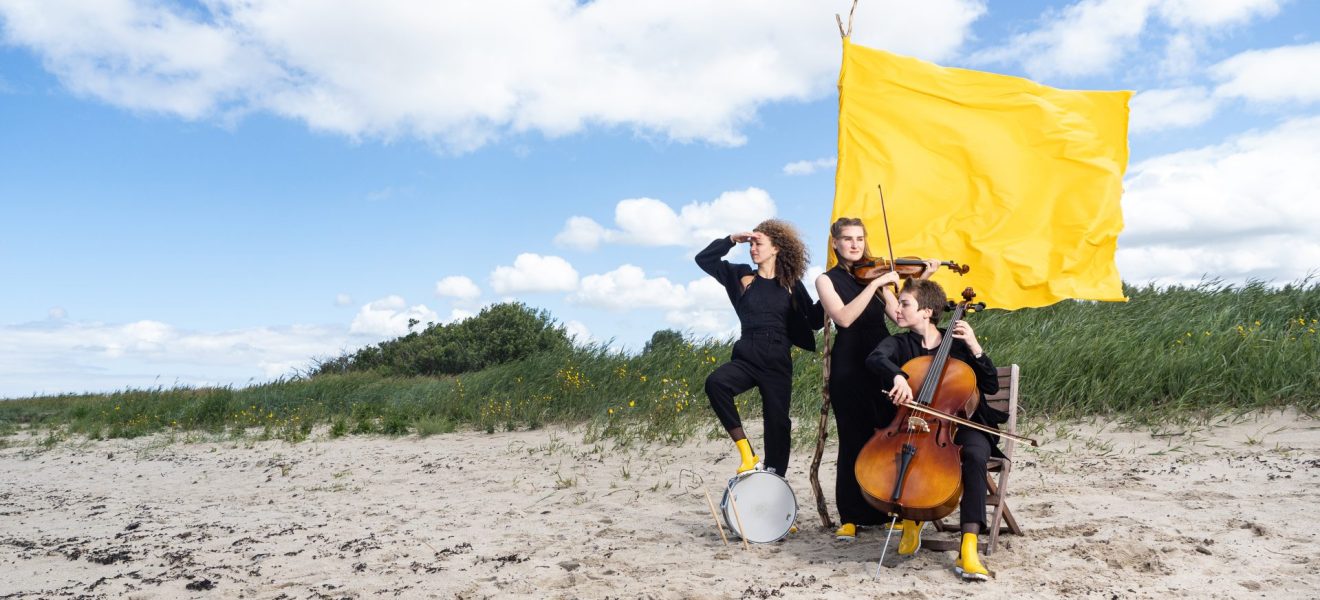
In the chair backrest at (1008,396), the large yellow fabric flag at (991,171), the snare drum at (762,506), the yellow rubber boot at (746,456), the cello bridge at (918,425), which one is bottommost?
the snare drum at (762,506)

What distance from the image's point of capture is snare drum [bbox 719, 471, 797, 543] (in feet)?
18.3

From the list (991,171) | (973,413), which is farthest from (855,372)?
(991,171)

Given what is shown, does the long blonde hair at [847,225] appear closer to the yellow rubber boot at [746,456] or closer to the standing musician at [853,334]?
the standing musician at [853,334]

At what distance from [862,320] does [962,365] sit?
80 cm

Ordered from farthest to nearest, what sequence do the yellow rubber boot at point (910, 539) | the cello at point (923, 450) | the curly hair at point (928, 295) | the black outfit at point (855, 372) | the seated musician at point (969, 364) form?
the black outfit at point (855, 372), the yellow rubber boot at point (910, 539), the curly hair at point (928, 295), the seated musician at point (969, 364), the cello at point (923, 450)

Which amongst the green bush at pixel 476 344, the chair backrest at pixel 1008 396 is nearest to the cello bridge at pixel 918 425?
the chair backrest at pixel 1008 396

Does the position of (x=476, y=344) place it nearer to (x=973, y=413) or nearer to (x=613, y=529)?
(x=613, y=529)

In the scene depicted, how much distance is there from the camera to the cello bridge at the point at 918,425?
4.38 metres

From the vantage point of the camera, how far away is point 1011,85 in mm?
7129

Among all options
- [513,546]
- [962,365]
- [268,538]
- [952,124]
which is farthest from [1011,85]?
[268,538]

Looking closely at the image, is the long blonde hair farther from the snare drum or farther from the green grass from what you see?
Result: the green grass

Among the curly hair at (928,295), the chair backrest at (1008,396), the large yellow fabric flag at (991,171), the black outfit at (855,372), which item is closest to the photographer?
the curly hair at (928,295)

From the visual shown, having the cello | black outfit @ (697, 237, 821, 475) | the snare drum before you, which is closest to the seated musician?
the cello

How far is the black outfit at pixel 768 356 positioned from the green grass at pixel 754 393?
2985 mm
